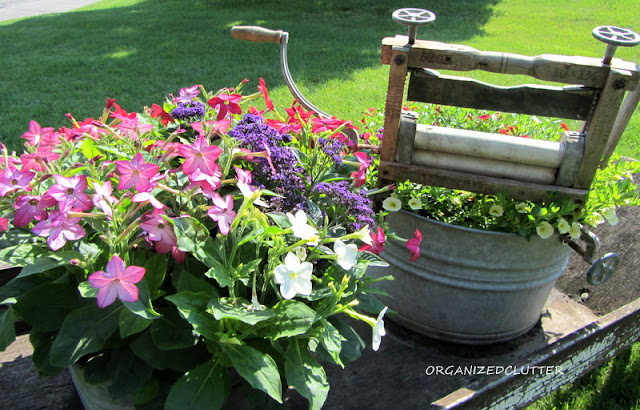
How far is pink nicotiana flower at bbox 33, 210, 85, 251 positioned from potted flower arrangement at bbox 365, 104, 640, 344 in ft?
2.62

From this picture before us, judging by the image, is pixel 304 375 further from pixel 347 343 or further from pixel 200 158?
pixel 200 158

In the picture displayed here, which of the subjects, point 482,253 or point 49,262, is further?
point 482,253

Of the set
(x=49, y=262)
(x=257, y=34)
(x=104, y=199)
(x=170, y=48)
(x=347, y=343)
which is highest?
(x=257, y=34)

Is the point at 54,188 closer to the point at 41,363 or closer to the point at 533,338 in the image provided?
the point at 41,363

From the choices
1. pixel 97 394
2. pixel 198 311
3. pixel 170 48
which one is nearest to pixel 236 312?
pixel 198 311

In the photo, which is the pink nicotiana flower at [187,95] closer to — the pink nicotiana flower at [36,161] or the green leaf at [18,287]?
the pink nicotiana flower at [36,161]

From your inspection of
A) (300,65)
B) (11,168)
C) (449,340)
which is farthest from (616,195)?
(300,65)

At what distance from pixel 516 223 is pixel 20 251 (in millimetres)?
1176

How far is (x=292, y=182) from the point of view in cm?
118

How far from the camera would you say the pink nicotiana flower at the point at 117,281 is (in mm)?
834

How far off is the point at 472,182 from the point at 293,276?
0.68 m

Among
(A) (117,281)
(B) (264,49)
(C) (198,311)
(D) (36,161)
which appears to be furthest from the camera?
(B) (264,49)

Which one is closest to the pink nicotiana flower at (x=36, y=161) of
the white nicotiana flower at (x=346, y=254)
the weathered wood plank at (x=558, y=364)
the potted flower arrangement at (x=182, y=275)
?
the potted flower arrangement at (x=182, y=275)

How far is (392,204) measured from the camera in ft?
4.75
